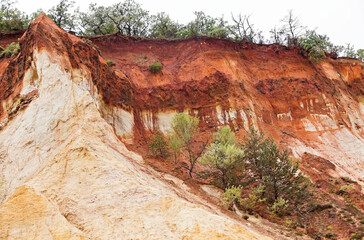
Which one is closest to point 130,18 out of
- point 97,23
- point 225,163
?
point 97,23

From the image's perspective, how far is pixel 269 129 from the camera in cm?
2808

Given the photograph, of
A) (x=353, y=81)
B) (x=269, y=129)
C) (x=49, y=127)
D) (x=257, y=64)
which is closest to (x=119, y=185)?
(x=49, y=127)

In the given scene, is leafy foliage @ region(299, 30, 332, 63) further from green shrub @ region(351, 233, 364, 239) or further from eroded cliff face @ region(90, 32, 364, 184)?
green shrub @ region(351, 233, 364, 239)

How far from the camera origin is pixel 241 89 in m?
29.9

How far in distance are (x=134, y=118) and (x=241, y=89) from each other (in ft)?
37.9

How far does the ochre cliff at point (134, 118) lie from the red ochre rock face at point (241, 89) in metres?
0.13

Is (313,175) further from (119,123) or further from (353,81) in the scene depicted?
(353,81)

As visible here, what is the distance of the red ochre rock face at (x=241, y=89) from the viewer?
25734 mm

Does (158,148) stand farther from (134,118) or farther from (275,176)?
(275,176)

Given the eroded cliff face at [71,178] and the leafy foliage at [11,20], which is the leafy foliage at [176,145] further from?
the leafy foliage at [11,20]

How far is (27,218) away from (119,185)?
247cm

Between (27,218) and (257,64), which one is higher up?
(257,64)

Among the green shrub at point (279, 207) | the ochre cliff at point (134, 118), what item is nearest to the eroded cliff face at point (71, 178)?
the ochre cliff at point (134, 118)

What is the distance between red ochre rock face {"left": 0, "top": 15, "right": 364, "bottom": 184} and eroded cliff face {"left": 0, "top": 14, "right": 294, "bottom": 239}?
16.9 feet
